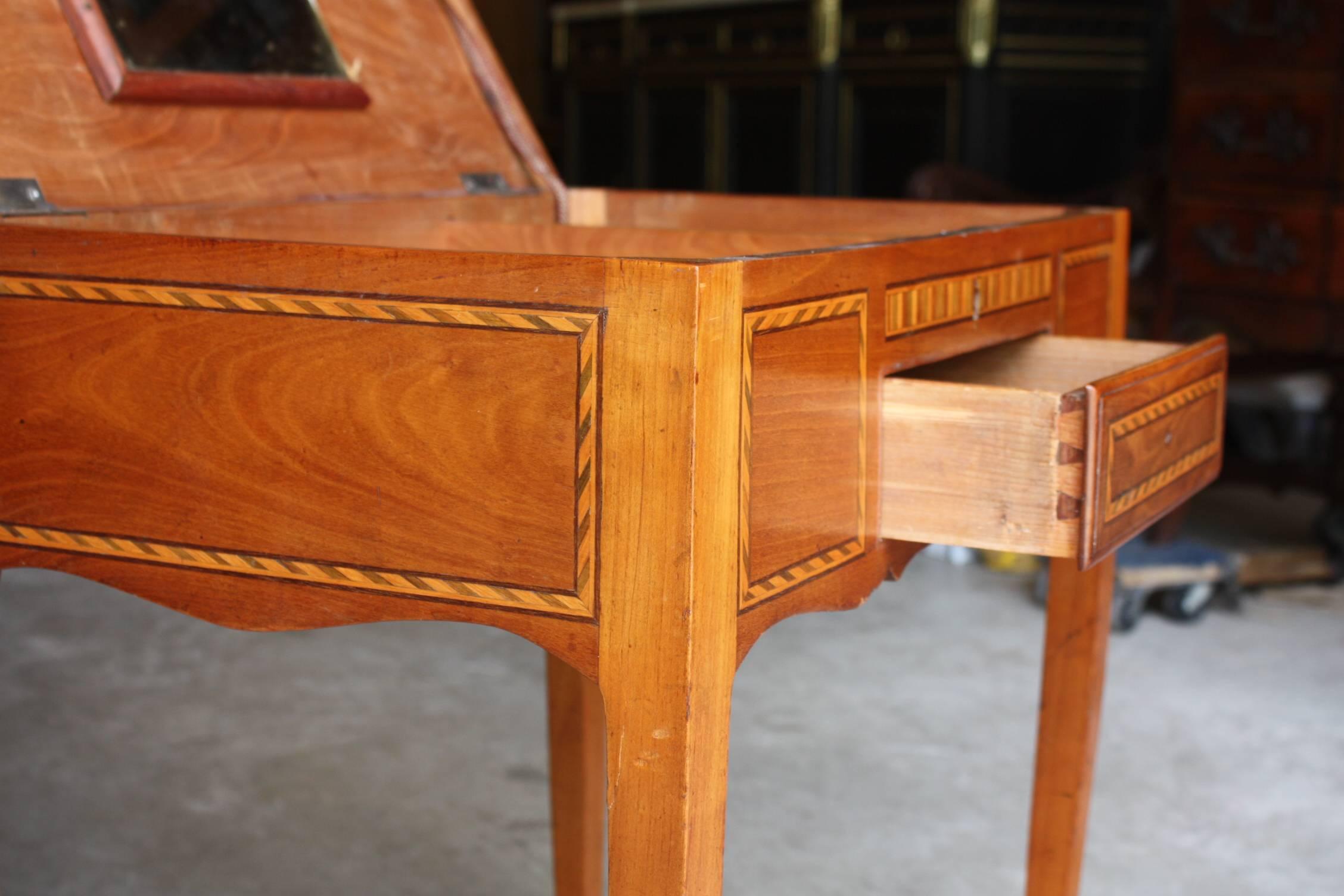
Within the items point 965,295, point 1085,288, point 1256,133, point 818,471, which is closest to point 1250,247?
point 1256,133

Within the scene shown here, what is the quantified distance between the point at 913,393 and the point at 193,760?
176cm

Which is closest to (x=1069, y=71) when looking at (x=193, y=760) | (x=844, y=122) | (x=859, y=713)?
(x=844, y=122)

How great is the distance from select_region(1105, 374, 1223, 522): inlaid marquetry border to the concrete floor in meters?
0.96

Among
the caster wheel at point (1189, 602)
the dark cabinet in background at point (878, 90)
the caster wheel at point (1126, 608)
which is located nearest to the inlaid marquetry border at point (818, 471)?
the caster wheel at point (1126, 608)

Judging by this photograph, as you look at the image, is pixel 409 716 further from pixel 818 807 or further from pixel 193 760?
pixel 818 807

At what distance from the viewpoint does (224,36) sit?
1517 mm

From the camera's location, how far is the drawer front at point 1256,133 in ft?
10.7

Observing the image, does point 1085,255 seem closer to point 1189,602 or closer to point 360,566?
point 360,566

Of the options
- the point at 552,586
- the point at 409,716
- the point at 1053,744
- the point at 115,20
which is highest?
the point at 115,20

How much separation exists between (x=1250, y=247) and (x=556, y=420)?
8.94 ft

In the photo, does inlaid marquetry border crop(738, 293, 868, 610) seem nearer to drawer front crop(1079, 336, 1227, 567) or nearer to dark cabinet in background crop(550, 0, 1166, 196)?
drawer front crop(1079, 336, 1227, 567)

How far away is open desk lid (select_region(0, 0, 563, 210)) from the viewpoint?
1309 mm

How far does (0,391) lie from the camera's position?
1165 millimetres

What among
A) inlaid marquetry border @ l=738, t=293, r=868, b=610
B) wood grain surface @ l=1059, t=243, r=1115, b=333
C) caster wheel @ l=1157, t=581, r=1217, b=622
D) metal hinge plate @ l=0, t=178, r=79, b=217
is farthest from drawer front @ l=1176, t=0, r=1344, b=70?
metal hinge plate @ l=0, t=178, r=79, b=217
